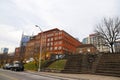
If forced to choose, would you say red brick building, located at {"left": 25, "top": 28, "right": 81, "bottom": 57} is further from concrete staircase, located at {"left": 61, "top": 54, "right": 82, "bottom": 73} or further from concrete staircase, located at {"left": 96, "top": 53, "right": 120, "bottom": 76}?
concrete staircase, located at {"left": 96, "top": 53, "right": 120, "bottom": 76}

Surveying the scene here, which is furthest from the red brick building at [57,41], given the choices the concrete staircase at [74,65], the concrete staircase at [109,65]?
the concrete staircase at [109,65]

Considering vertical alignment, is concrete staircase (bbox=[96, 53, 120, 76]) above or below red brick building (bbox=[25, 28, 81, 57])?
below

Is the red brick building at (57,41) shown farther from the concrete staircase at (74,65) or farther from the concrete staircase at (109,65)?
the concrete staircase at (109,65)

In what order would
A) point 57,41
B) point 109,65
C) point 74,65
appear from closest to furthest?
point 109,65
point 74,65
point 57,41

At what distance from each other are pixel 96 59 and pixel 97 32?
25.6m

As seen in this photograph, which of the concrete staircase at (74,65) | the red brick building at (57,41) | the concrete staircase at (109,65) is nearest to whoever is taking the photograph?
the concrete staircase at (109,65)

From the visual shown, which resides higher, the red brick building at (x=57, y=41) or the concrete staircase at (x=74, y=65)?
the red brick building at (x=57, y=41)

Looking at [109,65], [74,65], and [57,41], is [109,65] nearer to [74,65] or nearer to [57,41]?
[74,65]

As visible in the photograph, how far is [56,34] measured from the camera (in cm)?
13100

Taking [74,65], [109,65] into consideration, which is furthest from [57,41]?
[109,65]

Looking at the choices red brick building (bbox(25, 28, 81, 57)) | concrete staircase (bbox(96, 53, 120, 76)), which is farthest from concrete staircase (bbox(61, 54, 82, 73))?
red brick building (bbox(25, 28, 81, 57))

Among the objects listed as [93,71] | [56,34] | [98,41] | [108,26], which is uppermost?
[56,34]

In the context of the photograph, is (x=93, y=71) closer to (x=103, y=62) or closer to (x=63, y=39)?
(x=103, y=62)

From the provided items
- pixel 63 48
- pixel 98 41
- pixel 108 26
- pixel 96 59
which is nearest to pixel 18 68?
pixel 96 59
